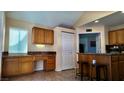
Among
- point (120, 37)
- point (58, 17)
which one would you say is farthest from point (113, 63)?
point (58, 17)

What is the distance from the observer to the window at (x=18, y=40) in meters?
4.94

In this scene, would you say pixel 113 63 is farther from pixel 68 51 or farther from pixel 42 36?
pixel 42 36

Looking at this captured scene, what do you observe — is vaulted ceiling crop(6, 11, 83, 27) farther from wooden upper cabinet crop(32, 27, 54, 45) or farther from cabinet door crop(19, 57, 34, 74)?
cabinet door crop(19, 57, 34, 74)

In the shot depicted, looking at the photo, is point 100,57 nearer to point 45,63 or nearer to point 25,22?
point 45,63

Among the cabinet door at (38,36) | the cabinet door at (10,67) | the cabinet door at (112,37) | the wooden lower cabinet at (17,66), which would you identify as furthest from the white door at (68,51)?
the cabinet door at (10,67)

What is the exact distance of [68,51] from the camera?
618 cm

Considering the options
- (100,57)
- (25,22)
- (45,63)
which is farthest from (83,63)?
(25,22)

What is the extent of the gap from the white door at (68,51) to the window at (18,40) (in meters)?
1.84

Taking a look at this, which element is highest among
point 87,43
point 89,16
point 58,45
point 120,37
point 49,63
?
point 89,16

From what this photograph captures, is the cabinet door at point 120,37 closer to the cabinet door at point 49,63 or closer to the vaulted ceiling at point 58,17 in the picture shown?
the vaulted ceiling at point 58,17

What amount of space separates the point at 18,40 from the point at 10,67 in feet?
4.72

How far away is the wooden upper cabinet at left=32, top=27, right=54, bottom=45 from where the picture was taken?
17.4ft
